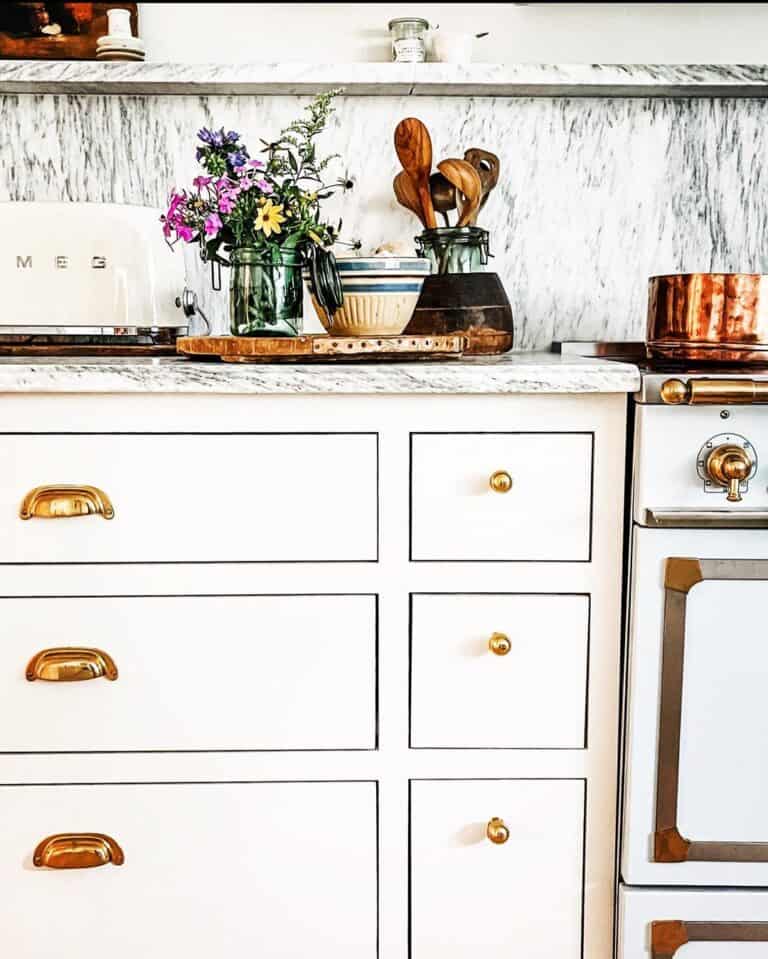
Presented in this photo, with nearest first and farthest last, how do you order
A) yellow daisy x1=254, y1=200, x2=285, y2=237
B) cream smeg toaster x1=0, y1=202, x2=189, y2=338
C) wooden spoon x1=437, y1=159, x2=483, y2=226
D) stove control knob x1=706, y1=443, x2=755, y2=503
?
stove control knob x1=706, y1=443, x2=755, y2=503 < yellow daisy x1=254, y1=200, x2=285, y2=237 < cream smeg toaster x1=0, y1=202, x2=189, y2=338 < wooden spoon x1=437, y1=159, x2=483, y2=226

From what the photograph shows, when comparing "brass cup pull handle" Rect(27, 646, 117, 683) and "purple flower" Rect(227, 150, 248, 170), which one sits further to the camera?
"purple flower" Rect(227, 150, 248, 170)

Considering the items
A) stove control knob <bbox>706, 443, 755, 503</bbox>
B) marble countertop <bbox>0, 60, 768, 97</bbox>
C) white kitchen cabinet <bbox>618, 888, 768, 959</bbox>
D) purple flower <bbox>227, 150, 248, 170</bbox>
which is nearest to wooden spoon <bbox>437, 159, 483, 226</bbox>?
marble countertop <bbox>0, 60, 768, 97</bbox>

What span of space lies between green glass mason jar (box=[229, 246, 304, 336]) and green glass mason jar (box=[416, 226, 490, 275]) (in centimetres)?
28

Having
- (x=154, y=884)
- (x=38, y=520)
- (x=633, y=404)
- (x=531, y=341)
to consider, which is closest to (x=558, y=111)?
(x=531, y=341)

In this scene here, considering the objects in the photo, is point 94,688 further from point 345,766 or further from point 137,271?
point 137,271

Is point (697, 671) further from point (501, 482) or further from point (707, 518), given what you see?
point (501, 482)

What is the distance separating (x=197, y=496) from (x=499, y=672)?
0.42 metres

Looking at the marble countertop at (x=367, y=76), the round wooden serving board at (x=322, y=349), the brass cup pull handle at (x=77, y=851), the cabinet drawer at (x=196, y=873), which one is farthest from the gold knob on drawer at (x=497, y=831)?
the marble countertop at (x=367, y=76)

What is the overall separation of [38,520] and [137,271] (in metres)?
0.45

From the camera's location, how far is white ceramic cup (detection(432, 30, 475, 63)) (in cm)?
152

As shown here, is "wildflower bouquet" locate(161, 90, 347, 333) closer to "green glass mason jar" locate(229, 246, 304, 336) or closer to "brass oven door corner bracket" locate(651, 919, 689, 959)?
"green glass mason jar" locate(229, 246, 304, 336)

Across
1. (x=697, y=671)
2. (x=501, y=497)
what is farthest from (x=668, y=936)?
(x=501, y=497)

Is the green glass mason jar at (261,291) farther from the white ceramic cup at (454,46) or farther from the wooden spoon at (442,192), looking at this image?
the white ceramic cup at (454,46)

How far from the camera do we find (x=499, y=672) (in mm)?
1134
